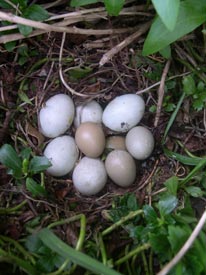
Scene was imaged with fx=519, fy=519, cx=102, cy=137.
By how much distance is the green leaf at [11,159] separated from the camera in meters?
1.13

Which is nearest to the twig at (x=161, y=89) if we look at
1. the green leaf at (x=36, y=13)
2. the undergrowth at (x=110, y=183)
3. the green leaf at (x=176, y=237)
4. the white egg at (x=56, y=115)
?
the undergrowth at (x=110, y=183)

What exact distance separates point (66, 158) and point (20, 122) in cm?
16

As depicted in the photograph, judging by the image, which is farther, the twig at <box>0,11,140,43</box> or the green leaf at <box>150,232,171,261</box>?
the twig at <box>0,11,140,43</box>

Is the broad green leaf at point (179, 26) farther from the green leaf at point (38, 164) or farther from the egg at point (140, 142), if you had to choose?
the green leaf at point (38, 164)

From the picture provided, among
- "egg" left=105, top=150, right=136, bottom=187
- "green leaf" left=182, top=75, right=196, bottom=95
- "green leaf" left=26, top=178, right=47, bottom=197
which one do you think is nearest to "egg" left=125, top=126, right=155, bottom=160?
"egg" left=105, top=150, right=136, bottom=187

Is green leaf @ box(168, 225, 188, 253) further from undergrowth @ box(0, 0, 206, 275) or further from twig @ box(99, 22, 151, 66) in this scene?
twig @ box(99, 22, 151, 66)

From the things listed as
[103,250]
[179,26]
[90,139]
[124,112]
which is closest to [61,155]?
[90,139]

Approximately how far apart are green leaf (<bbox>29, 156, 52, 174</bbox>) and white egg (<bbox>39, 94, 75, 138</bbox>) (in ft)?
0.54

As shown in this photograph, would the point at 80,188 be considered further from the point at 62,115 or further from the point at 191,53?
the point at 191,53

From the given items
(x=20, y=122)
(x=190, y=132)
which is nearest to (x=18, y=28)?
(x=20, y=122)

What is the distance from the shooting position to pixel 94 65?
1.35 metres

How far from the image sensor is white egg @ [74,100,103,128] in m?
1.32

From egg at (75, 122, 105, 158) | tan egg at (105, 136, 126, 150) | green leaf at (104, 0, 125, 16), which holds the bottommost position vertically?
tan egg at (105, 136, 126, 150)

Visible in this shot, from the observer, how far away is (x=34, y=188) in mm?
1130
